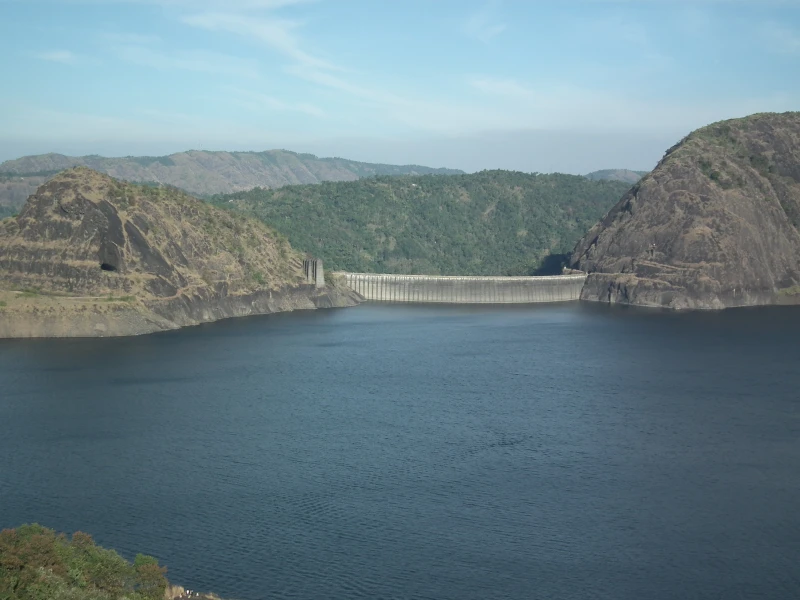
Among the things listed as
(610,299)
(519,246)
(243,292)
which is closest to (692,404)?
(243,292)

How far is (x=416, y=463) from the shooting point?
192 feet

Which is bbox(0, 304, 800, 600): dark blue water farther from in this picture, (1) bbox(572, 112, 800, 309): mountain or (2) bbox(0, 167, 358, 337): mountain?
(1) bbox(572, 112, 800, 309): mountain

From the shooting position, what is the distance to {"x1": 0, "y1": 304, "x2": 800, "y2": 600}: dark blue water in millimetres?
44062

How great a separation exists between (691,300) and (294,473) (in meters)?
91.3

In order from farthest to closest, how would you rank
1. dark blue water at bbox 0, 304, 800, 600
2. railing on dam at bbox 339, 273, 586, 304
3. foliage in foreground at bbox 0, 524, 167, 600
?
1. railing on dam at bbox 339, 273, 586, 304
2. dark blue water at bbox 0, 304, 800, 600
3. foliage in foreground at bbox 0, 524, 167, 600

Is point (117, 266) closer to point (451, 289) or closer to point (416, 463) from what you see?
point (451, 289)

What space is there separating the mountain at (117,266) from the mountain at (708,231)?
48759mm

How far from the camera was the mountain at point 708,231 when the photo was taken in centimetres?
13750

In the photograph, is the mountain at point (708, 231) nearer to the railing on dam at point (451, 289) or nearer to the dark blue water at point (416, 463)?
the railing on dam at point (451, 289)

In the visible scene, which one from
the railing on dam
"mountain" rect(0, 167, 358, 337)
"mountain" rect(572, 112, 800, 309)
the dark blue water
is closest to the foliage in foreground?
the dark blue water

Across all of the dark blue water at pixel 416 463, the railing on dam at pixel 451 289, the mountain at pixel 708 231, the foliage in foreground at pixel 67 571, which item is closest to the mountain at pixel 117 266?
the dark blue water at pixel 416 463

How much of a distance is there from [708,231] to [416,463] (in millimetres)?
93007

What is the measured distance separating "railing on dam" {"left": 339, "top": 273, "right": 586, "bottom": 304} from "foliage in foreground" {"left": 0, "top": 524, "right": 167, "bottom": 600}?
106108mm

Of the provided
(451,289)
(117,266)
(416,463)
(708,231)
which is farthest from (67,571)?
(708,231)
